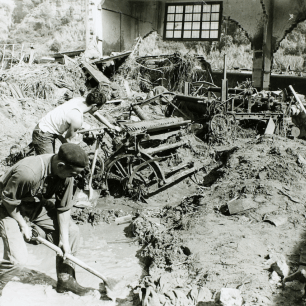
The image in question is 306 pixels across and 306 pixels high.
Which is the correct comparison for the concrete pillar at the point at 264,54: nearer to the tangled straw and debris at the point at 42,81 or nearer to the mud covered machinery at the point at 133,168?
the tangled straw and debris at the point at 42,81

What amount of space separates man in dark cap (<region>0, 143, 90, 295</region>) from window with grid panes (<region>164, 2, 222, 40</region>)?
15492 millimetres

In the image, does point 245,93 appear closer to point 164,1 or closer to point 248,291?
point 248,291

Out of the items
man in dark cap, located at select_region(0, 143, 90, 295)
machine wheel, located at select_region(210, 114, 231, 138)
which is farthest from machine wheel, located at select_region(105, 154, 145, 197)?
man in dark cap, located at select_region(0, 143, 90, 295)

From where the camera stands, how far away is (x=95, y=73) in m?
13.8

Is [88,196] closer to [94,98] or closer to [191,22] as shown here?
[94,98]

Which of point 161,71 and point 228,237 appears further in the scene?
point 161,71

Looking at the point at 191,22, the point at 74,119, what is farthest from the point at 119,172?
the point at 191,22

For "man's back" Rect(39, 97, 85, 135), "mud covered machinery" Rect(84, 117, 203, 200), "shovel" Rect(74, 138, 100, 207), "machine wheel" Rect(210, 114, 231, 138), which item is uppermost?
"man's back" Rect(39, 97, 85, 135)

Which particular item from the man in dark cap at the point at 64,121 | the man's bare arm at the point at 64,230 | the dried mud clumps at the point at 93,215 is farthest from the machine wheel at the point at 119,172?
the man's bare arm at the point at 64,230

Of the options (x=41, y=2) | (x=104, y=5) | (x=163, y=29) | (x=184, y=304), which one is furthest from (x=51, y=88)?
(x=41, y=2)

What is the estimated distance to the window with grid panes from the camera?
17.1m

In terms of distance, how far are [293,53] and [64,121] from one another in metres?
13.8

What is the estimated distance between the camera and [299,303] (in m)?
3.29

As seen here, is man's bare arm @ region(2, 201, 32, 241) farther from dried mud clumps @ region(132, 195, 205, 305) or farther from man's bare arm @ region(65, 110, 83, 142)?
man's bare arm @ region(65, 110, 83, 142)
